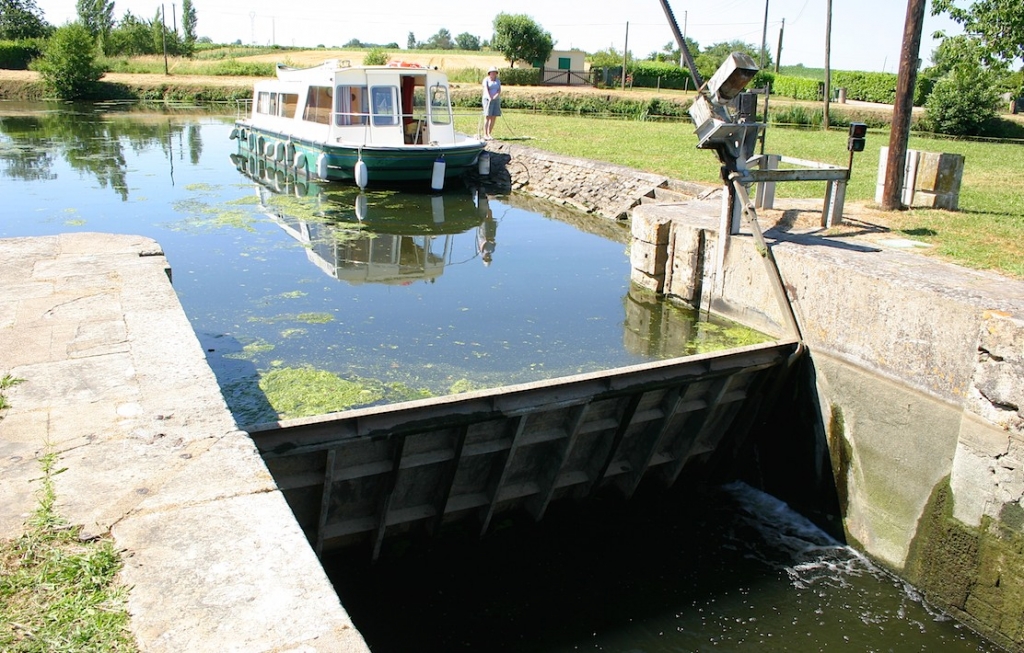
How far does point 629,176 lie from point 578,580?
1047 cm

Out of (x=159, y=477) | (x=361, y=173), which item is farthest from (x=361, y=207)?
(x=159, y=477)

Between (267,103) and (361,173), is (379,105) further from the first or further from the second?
(267,103)

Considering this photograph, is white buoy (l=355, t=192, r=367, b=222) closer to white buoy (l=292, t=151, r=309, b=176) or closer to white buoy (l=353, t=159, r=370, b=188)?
white buoy (l=353, t=159, r=370, b=188)

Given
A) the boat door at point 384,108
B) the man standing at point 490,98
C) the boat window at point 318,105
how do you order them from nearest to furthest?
the boat door at point 384,108 → the boat window at point 318,105 → the man standing at point 490,98

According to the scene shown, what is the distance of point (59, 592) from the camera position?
8.38 feet

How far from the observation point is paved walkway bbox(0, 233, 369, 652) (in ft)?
8.18

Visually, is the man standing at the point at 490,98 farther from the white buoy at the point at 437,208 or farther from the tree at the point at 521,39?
the tree at the point at 521,39

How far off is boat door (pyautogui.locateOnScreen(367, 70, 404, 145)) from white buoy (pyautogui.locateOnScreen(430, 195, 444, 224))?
1398 mm

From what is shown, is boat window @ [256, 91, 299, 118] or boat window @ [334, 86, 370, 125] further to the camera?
boat window @ [256, 91, 299, 118]

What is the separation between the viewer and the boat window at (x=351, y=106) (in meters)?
16.4

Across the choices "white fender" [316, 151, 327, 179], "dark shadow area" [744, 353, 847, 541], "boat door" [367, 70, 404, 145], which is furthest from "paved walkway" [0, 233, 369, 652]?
"boat door" [367, 70, 404, 145]

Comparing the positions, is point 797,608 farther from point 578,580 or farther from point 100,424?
point 100,424

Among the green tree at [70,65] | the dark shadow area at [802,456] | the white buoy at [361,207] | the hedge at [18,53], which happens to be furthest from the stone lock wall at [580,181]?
the hedge at [18,53]

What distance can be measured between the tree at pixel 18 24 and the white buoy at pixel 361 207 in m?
50.9
